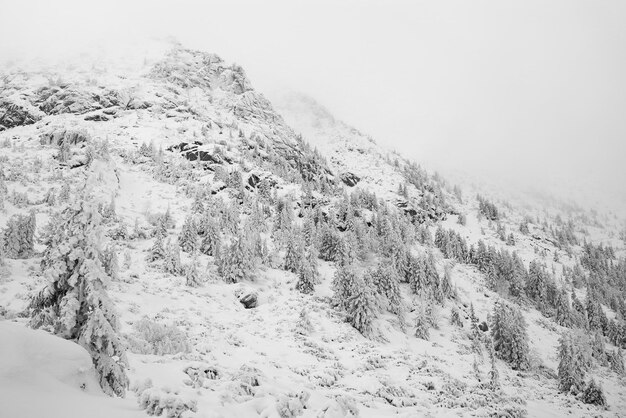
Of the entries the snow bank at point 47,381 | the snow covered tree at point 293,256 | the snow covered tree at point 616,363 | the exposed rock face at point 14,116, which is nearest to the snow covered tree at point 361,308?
the snow covered tree at point 293,256

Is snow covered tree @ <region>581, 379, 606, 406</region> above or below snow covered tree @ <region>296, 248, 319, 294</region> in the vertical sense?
above

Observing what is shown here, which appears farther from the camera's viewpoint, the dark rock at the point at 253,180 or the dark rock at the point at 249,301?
the dark rock at the point at 253,180

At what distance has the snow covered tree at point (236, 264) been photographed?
46.2 metres

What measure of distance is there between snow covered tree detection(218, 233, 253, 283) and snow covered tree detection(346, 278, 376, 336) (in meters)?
13.1

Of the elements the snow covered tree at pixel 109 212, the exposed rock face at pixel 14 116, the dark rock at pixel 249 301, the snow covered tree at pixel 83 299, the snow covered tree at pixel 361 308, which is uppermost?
the snow covered tree at pixel 83 299

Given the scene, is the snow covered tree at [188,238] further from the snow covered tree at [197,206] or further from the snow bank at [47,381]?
the snow bank at [47,381]

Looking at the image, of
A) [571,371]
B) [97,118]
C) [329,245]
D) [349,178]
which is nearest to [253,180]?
[329,245]

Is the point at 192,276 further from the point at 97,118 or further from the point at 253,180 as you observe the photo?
the point at 97,118

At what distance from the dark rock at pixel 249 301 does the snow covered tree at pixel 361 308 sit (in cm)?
1036

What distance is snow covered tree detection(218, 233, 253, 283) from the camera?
4619 centimetres

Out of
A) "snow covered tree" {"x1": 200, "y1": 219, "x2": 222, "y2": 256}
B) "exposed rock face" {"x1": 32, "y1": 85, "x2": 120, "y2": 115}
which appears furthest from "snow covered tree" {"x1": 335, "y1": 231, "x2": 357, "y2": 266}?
"exposed rock face" {"x1": 32, "y1": 85, "x2": 120, "y2": 115}

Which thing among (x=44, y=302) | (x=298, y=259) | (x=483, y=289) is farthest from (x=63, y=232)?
(x=483, y=289)

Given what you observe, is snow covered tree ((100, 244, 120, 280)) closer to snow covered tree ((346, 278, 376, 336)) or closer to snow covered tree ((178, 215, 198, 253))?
snow covered tree ((178, 215, 198, 253))

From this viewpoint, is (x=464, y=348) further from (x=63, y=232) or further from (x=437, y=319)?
(x=63, y=232)
